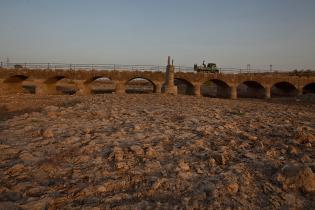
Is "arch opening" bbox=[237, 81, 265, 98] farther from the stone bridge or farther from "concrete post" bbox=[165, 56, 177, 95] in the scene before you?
"concrete post" bbox=[165, 56, 177, 95]

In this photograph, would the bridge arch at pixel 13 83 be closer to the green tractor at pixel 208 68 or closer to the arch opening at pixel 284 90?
the green tractor at pixel 208 68

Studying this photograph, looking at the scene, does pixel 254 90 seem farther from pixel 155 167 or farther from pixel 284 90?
pixel 155 167

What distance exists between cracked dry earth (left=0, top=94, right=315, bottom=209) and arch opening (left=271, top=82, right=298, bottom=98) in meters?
32.5

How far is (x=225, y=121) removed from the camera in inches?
377

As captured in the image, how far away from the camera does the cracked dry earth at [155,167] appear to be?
13.1 feet

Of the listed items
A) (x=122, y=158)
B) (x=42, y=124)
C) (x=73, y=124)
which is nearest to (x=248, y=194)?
(x=122, y=158)

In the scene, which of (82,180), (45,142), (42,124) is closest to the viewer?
(82,180)

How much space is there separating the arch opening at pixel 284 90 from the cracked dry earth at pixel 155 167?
32507mm

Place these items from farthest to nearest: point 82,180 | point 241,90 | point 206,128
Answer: point 241,90
point 206,128
point 82,180

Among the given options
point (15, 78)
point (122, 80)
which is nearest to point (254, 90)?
point (122, 80)

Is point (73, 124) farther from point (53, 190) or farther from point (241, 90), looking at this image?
point (241, 90)

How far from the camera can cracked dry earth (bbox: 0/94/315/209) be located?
13.1 ft

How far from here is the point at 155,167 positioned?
17.1ft

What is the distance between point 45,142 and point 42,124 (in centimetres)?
233
